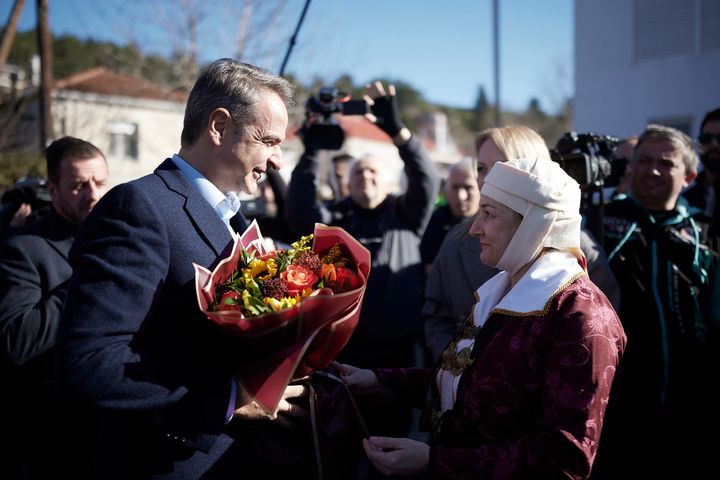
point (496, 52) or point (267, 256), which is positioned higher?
point (496, 52)

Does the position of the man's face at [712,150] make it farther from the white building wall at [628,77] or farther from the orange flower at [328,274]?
the white building wall at [628,77]

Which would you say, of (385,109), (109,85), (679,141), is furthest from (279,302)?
(109,85)

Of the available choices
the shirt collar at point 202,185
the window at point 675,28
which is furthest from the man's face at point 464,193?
the window at point 675,28

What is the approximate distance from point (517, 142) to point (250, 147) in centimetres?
127

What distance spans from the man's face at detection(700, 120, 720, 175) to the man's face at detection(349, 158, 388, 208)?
6.84 ft

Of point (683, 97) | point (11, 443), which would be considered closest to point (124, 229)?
point (11, 443)

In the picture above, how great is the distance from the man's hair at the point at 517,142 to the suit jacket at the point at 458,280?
1.15 feet

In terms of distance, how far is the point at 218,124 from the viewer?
186cm

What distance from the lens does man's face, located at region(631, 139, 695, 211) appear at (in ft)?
11.0

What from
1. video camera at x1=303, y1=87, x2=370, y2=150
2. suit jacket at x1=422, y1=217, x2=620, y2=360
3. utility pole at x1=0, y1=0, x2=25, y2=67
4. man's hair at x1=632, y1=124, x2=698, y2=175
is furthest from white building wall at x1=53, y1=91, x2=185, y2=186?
man's hair at x1=632, y1=124, x2=698, y2=175

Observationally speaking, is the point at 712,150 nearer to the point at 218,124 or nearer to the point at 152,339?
the point at 218,124

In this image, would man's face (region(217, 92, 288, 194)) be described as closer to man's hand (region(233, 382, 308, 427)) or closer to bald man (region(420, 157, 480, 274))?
man's hand (region(233, 382, 308, 427))

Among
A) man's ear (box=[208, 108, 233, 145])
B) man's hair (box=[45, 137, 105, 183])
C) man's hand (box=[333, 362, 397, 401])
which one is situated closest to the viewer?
man's ear (box=[208, 108, 233, 145])

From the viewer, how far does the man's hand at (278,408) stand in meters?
1.72
